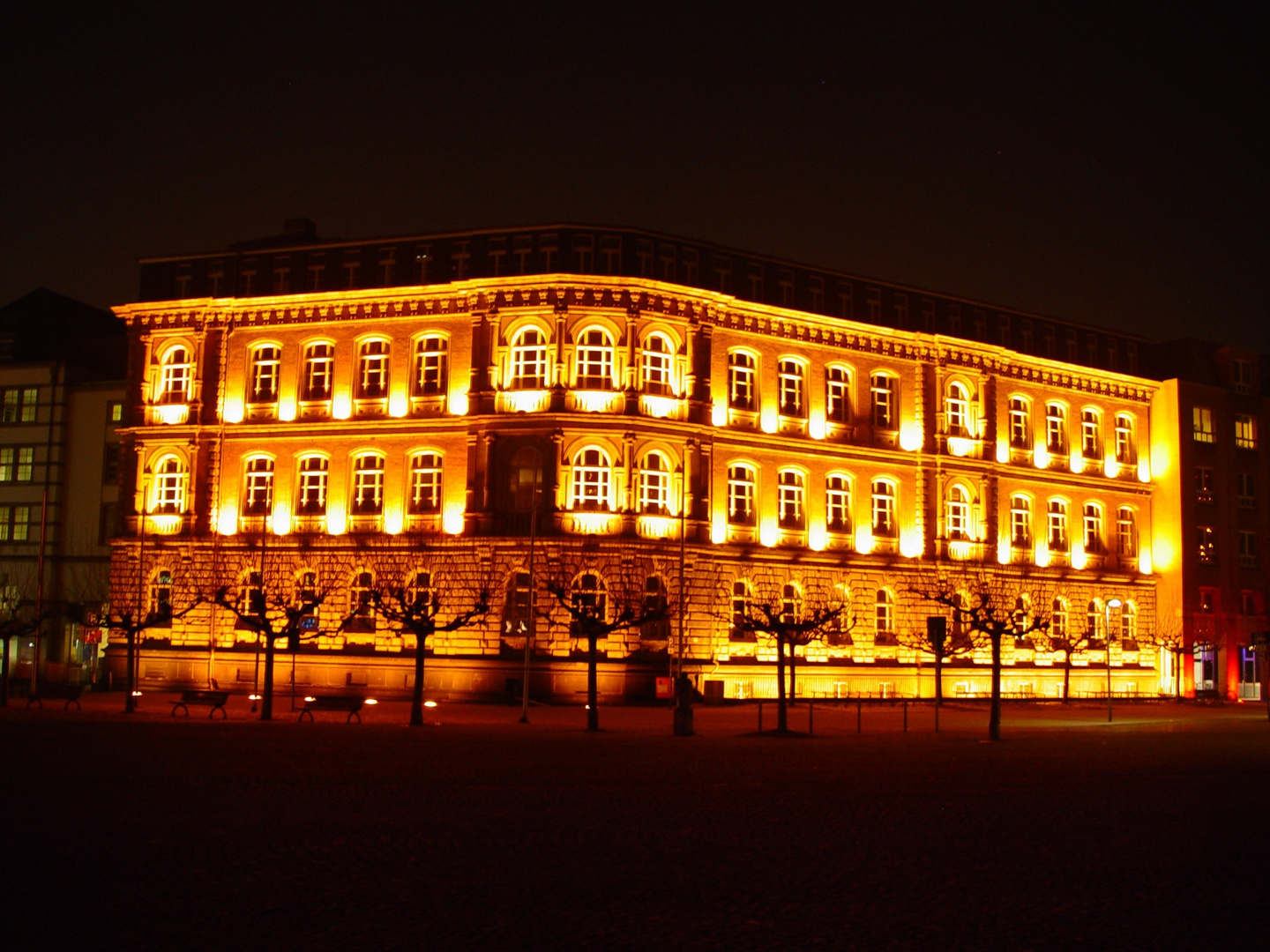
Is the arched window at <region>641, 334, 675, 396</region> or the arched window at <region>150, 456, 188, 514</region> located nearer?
the arched window at <region>641, 334, 675, 396</region>

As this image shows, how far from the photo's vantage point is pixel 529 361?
58.8m

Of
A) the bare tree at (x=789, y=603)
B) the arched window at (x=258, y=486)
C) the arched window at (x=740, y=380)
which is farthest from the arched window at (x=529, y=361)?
the bare tree at (x=789, y=603)

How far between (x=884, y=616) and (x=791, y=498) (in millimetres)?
7489

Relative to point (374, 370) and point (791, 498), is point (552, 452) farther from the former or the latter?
point (791, 498)

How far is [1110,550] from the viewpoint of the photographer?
250ft

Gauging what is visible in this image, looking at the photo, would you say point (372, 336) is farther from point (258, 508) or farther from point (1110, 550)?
point (1110, 550)

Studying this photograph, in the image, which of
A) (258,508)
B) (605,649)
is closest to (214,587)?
(258,508)

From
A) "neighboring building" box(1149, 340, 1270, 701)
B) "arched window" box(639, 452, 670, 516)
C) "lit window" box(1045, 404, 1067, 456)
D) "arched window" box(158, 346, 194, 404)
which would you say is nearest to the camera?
"arched window" box(639, 452, 670, 516)

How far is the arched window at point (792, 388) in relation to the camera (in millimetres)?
64500

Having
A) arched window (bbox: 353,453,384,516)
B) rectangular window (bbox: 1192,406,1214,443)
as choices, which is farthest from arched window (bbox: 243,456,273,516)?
rectangular window (bbox: 1192,406,1214,443)

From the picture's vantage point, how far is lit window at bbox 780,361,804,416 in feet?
212

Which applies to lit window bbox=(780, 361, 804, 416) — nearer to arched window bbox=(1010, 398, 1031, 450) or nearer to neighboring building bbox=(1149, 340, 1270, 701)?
arched window bbox=(1010, 398, 1031, 450)

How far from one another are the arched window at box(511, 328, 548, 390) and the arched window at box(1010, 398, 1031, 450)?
2710cm

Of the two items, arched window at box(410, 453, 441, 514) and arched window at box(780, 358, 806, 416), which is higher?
arched window at box(780, 358, 806, 416)
